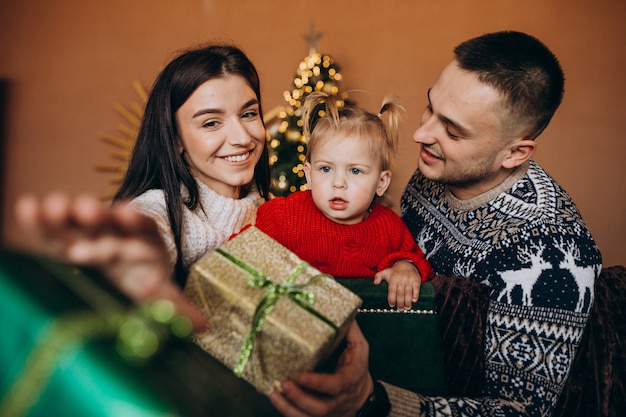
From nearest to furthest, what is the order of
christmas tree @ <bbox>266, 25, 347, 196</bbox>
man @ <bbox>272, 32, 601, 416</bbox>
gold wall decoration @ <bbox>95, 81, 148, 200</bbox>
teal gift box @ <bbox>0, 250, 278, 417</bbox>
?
1. teal gift box @ <bbox>0, 250, 278, 417</bbox>
2. man @ <bbox>272, 32, 601, 416</bbox>
3. christmas tree @ <bbox>266, 25, 347, 196</bbox>
4. gold wall decoration @ <bbox>95, 81, 148, 200</bbox>

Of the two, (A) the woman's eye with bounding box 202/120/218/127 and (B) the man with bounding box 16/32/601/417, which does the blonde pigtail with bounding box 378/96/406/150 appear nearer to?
(B) the man with bounding box 16/32/601/417

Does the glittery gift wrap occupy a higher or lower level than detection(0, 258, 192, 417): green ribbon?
lower

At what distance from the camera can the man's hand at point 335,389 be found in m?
0.94

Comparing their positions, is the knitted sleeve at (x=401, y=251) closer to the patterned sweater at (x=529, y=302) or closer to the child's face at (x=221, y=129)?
the patterned sweater at (x=529, y=302)

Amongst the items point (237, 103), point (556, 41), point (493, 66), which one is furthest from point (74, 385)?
point (556, 41)

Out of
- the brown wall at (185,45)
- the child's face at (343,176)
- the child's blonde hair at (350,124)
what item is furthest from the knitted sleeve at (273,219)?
the brown wall at (185,45)

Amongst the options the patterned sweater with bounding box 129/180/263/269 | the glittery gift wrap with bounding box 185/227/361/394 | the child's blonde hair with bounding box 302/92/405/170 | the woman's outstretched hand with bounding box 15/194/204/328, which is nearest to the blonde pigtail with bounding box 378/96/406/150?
the child's blonde hair with bounding box 302/92/405/170

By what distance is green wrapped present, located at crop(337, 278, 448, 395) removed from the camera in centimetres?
140

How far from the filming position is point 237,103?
5.76 feet

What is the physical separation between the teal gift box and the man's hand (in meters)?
0.41

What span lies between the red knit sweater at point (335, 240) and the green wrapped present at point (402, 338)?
0.26 meters

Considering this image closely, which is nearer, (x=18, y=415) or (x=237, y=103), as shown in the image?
(x=18, y=415)

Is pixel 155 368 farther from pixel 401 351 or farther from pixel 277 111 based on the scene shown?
pixel 277 111

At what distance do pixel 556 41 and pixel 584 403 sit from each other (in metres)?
4.23
